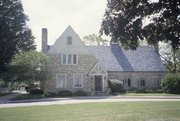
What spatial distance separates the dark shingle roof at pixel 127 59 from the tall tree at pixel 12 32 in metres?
12.0

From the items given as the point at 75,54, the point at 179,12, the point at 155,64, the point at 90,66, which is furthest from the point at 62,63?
the point at 179,12

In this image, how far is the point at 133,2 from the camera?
1093cm

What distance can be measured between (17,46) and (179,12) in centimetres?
2888

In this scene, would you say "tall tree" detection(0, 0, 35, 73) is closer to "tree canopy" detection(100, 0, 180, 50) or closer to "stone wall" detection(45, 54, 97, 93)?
"stone wall" detection(45, 54, 97, 93)

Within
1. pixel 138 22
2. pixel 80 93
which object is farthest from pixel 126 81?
pixel 138 22

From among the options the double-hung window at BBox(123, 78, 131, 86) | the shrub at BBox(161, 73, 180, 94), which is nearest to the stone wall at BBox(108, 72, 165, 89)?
the double-hung window at BBox(123, 78, 131, 86)

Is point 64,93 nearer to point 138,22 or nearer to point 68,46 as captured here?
point 68,46

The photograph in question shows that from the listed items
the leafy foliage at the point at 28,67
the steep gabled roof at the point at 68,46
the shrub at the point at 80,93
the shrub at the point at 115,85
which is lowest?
the shrub at the point at 80,93

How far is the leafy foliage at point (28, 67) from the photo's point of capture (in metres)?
23.8

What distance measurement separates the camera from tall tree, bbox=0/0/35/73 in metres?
30.3

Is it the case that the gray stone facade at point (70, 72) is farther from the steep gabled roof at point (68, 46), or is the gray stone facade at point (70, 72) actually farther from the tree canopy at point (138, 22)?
the tree canopy at point (138, 22)

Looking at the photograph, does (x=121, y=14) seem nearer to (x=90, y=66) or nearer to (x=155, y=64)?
(x=90, y=66)

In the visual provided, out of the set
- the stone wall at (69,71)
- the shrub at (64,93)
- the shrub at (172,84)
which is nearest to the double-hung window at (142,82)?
the shrub at (172,84)

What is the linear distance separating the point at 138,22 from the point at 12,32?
1036 inches
